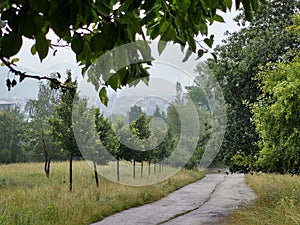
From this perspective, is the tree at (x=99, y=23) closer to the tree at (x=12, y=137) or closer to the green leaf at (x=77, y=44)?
the green leaf at (x=77, y=44)

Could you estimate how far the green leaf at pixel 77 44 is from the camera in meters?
0.98

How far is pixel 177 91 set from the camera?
621 cm

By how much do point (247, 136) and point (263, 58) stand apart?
226 centimetres

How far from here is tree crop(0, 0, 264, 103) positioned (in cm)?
79

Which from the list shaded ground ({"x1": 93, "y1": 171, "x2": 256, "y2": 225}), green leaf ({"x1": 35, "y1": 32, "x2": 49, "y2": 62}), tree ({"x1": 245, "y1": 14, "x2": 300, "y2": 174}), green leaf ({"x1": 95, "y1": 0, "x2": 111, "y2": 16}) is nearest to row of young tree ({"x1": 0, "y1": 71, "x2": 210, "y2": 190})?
shaded ground ({"x1": 93, "y1": 171, "x2": 256, "y2": 225})

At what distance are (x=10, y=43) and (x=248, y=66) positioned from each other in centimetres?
1165

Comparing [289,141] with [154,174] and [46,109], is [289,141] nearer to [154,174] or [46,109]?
[154,174]

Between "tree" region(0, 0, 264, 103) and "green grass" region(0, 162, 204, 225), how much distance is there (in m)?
7.28

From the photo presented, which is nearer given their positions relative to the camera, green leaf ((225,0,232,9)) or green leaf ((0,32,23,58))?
green leaf ((0,32,23,58))

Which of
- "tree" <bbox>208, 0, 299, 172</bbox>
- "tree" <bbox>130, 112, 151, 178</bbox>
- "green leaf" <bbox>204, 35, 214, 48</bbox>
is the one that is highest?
"tree" <bbox>208, 0, 299, 172</bbox>

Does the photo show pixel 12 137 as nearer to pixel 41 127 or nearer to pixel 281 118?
pixel 41 127

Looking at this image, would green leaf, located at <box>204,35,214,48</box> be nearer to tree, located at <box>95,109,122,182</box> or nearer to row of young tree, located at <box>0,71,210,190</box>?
row of young tree, located at <box>0,71,210,190</box>

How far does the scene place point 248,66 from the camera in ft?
39.3

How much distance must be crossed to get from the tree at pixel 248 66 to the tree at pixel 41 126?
638cm
